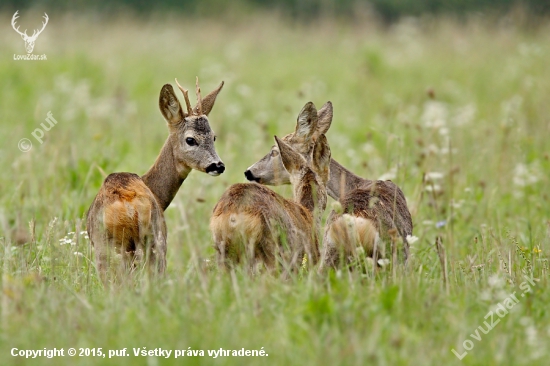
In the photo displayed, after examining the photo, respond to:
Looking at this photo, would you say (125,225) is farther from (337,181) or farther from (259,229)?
(337,181)

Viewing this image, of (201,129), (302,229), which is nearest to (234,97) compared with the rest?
(201,129)

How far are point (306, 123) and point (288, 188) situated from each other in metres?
1.27

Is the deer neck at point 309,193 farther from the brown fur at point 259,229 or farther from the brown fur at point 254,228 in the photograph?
the brown fur at point 254,228

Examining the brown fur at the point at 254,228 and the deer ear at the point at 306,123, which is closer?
the brown fur at the point at 254,228

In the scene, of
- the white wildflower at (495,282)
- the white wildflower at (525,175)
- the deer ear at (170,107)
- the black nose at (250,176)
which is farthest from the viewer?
the white wildflower at (525,175)

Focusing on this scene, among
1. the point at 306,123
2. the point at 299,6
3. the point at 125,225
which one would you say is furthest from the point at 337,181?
the point at 299,6

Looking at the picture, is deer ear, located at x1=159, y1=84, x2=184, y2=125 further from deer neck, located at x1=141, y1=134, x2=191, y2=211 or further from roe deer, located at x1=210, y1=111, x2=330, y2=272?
roe deer, located at x1=210, y1=111, x2=330, y2=272

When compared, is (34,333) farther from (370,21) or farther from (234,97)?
(370,21)

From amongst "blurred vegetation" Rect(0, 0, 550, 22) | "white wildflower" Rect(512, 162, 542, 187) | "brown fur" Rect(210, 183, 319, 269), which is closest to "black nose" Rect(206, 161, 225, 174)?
"brown fur" Rect(210, 183, 319, 269)

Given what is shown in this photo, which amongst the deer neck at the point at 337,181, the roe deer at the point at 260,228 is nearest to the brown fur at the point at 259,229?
the roe deer at the point at 260,228

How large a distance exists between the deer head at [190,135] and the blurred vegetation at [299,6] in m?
14.3

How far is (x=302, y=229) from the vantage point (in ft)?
18.0

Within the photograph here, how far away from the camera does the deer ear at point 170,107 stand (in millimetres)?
6242

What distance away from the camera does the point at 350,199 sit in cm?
570
